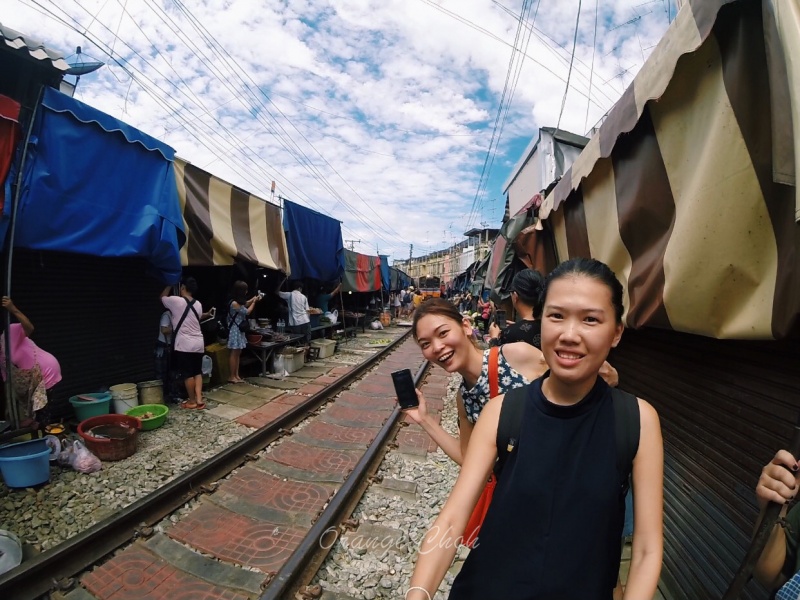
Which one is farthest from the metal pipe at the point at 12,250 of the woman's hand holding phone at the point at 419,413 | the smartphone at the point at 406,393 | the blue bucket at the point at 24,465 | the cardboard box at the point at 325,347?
the cardboard box at the point at 325,347

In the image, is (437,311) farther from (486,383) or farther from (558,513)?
(558,513)

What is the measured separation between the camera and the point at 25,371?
4.38m

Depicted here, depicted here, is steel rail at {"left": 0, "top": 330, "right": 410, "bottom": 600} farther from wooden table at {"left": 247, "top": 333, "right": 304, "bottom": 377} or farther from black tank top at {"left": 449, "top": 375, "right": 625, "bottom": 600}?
wooden table at {"left": 247, "top": 333, "right": 304, "bottom": 377}

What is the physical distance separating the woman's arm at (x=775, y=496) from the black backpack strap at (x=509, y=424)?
751 millimetres

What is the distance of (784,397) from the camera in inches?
74.6

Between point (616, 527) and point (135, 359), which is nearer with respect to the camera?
point (616, 527)

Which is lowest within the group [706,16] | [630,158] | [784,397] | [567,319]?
[784,397]

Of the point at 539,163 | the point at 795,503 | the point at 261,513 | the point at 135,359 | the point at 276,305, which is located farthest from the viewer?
the point at 276,305

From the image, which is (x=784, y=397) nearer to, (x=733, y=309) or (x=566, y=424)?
(x=733, y=309)

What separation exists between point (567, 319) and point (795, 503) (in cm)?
130

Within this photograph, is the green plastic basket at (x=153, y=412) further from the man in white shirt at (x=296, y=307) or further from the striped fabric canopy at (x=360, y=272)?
the striped fabric canopy at (x=360, y=272)

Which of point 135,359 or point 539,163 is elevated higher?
point 539,163

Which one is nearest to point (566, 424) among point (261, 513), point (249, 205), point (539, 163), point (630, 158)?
point (630, 158)

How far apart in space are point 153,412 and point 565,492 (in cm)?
636
